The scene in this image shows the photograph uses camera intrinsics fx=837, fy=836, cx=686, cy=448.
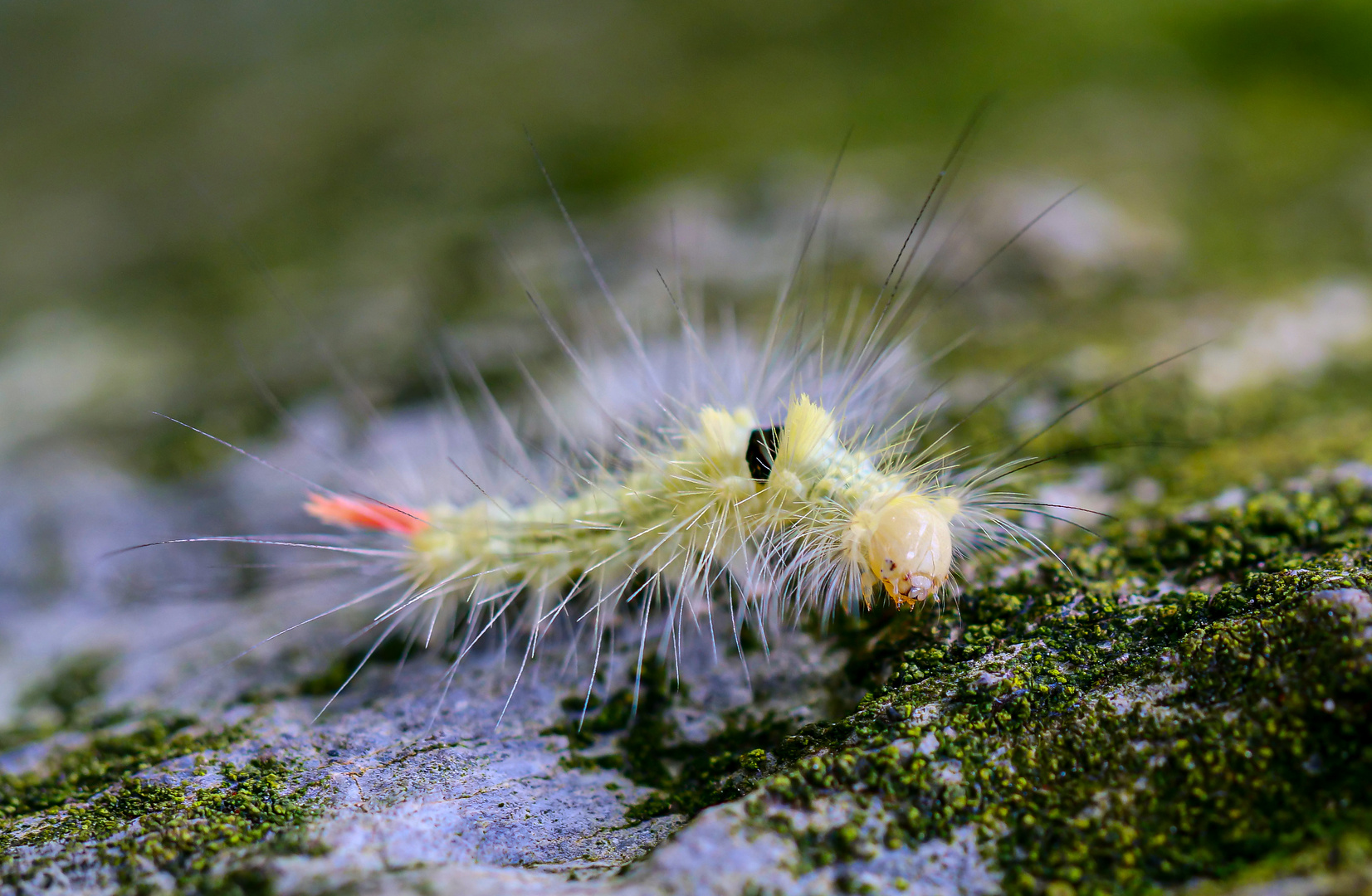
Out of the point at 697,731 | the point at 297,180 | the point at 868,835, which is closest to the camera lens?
the point at 868,835

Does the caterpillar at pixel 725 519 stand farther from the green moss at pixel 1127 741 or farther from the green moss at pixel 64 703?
the green moss at pixel 64 703

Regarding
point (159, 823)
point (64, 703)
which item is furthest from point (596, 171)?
point (159, 823)

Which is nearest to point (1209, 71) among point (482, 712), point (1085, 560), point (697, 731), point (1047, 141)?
point (1047, 141)

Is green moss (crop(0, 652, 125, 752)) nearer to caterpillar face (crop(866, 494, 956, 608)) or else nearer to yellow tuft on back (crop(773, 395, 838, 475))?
yellow tuft on back (crop(773, 395, 838, 475))

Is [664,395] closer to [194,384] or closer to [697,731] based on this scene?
[697,731]

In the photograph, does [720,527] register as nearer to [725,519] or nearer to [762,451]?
[725,519]

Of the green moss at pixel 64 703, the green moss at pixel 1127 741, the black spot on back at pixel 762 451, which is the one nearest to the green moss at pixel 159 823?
the green moss at pixel 64 703
